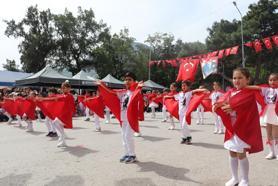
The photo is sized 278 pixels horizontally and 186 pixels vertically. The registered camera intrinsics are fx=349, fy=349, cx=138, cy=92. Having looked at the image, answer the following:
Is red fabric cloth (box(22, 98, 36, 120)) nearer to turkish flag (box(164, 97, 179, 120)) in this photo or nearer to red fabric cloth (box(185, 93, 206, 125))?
turkish flag (box(164, 97, 179, 120))

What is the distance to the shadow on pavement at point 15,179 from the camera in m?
5.85

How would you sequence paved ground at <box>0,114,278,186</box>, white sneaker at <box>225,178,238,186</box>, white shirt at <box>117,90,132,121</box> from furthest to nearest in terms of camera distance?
white shirt at <box>117,90,132,121</box> < paved ground at <box>0,114,278,186</box> < white sneaker at <box>225,178,238,186</box>

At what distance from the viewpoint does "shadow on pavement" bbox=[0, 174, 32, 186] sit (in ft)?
19.2

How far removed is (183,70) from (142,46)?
5095 centimetres

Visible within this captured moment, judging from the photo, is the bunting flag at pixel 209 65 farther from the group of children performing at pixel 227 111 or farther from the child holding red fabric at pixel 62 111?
the child holding red fabric at pixel 62 111

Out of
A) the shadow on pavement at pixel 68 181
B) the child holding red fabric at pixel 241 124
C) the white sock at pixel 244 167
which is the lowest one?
the shadow on pavement at pixel 68 181

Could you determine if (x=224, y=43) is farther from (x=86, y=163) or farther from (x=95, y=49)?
(x=86, y=163)

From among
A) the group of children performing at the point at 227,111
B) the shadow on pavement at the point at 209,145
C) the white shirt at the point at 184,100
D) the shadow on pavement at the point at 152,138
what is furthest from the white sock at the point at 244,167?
the shadow on pavement at the point at 152,138

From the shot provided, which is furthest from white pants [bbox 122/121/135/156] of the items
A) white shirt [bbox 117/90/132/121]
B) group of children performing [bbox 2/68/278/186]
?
white shirt [bbox 117/90/132/121]

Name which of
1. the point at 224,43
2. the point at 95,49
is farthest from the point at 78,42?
the point at 224,43

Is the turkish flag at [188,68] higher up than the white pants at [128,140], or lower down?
higher up

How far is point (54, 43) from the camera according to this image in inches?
2030

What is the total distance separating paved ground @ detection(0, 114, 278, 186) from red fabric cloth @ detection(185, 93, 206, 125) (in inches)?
31.0

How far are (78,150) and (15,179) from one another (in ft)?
10.1
